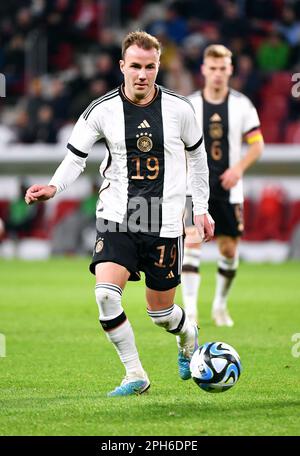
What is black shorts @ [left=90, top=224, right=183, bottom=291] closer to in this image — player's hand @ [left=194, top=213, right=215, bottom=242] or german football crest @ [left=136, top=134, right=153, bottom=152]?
player's hand @ [left=194, top=213, right=215, bottom=242]

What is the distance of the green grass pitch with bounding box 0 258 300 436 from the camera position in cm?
554

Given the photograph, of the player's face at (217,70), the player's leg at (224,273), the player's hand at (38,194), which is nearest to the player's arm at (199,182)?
the player's hand at (38,194)

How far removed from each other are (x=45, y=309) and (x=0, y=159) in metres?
8.60

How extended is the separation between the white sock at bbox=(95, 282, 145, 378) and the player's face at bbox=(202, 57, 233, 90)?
4.37 m

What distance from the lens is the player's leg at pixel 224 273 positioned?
34.5ft

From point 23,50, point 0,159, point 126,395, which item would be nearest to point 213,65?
point 126,395

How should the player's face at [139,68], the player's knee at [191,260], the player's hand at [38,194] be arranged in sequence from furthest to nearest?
1. the player's knee at [191,260]
2. the player's face at [139,68]
3. the player's hand at [38,194]

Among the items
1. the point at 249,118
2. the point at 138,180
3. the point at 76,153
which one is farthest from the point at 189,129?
the point at 249,118

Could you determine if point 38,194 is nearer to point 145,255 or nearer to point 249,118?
point 145,255

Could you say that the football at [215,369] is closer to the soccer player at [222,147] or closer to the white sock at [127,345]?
the white sock at [127,345]

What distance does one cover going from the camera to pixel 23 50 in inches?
843

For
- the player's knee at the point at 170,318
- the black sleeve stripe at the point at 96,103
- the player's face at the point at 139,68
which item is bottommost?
the player's knee at the point at 170,318

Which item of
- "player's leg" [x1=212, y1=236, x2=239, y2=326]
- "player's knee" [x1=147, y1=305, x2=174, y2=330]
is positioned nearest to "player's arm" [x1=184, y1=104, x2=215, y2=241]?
"player's knee" [x1=147, y1=305, x2=174, y2=330]

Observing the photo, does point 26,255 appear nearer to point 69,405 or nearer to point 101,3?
point 101,3
